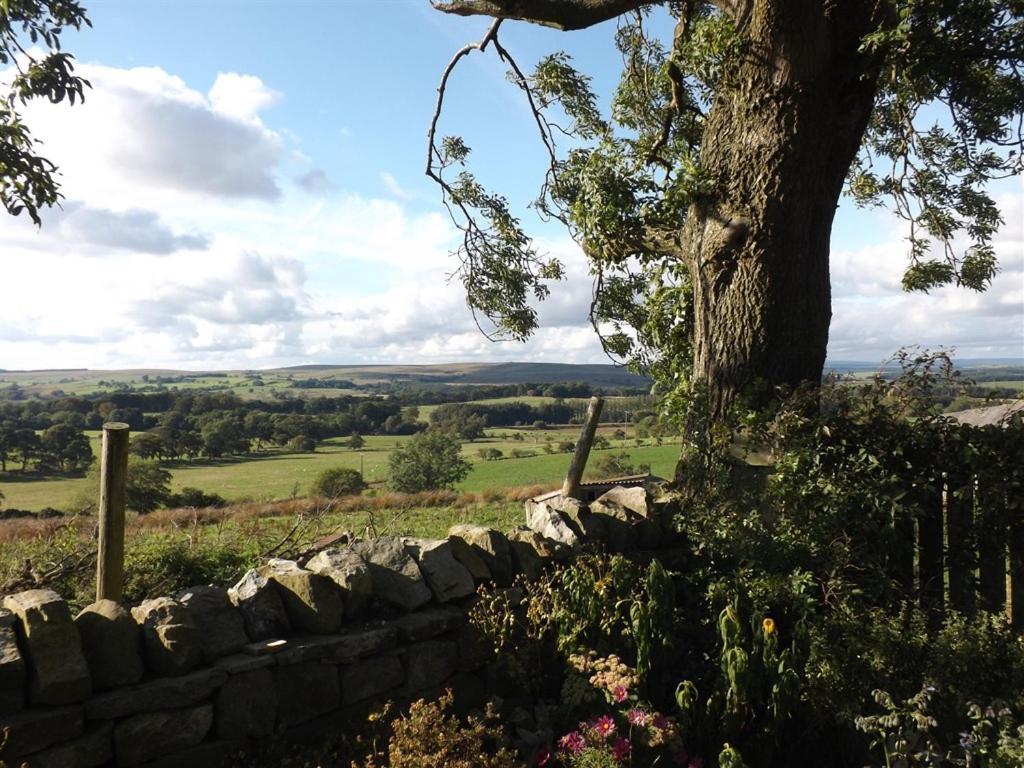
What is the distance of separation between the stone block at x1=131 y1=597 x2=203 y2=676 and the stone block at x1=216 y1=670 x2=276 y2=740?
22 cm

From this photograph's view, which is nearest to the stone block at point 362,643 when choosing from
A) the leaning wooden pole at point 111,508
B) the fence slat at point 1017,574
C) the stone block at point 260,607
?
the stone block at point 260,607

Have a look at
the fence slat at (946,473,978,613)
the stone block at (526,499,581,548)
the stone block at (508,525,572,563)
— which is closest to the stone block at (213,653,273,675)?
the stone block at (508,525,572,563)

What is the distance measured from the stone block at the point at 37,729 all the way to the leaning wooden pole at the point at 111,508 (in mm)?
916

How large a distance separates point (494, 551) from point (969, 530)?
3.19 metres

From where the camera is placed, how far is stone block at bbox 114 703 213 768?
308cm

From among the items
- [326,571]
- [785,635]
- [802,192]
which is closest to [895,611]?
[785,635]

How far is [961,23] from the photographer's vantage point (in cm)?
554

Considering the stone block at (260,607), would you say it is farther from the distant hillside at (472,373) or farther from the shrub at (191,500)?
the distant hillside at (472,373)

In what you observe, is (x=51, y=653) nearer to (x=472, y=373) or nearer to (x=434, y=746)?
(x=434, y=746)

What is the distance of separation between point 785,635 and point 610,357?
14.6ft

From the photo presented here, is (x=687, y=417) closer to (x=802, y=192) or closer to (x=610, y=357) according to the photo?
(x=802, y=192)

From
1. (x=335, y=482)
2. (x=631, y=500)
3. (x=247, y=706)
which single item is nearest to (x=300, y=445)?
(x=335, y=482)

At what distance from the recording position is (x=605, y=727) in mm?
3477

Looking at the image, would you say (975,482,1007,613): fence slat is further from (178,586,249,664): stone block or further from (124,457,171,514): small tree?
(124,457,171,514): small tree
